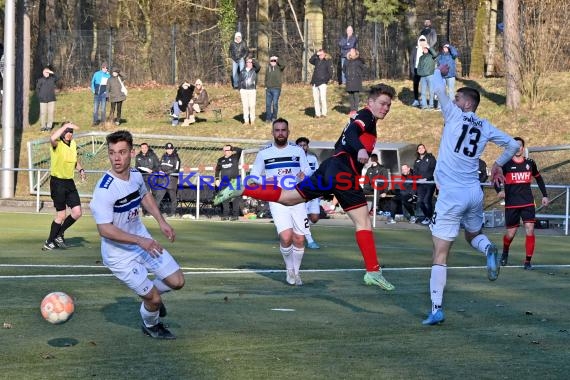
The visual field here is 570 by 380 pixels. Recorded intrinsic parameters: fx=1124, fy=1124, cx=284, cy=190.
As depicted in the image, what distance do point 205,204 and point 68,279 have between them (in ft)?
48.7

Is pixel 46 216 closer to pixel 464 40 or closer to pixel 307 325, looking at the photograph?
pixel 307 325

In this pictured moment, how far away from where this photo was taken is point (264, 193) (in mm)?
11531

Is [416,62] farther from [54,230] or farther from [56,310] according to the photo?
[56,310]

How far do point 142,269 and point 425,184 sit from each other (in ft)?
57.1

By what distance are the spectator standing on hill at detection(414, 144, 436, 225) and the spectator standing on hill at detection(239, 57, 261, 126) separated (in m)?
10.0

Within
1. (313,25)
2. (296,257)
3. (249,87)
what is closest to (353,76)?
(249,87)

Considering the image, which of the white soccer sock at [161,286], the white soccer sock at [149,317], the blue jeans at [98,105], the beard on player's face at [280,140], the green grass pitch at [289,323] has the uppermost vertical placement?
the blue jeans at [98,105]

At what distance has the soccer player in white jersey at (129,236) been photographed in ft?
29.6

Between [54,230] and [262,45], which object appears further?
[262,45]

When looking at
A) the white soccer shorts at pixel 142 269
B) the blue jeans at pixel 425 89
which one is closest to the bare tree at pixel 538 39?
the blue jeans at pixel 425 89

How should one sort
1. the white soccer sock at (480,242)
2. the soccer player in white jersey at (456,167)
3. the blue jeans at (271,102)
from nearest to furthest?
the soccer player in white jersey at (456,167), the white soccer sock at (480,242), the blue jeans at (271,102)

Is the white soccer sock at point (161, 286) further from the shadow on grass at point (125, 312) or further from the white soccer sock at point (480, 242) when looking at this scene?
the white soccer sock at point (480, 242)

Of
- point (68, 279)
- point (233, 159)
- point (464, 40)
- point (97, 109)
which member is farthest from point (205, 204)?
point (464, 40)

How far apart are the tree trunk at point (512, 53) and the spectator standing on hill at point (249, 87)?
775 cm
